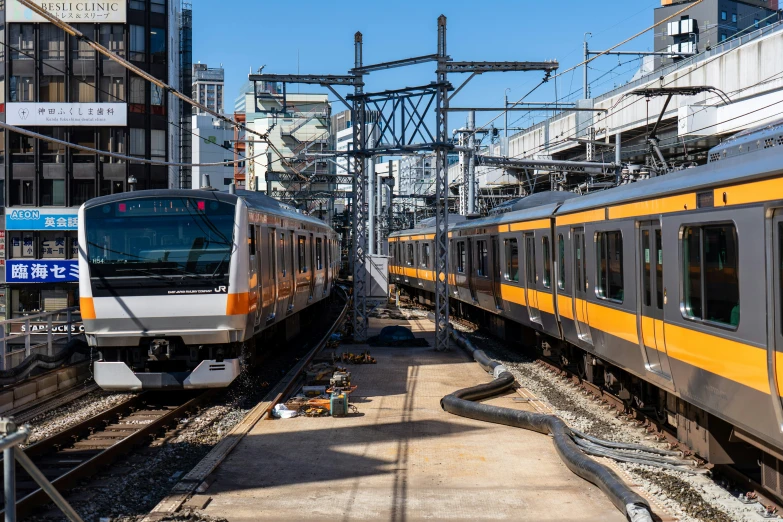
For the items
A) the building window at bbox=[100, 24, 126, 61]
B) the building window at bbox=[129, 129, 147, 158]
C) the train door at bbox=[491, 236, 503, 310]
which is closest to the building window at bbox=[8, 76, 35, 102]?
the building window at bbox=[100, 24, 126, 61]

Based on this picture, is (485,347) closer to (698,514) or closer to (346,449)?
(346,449)

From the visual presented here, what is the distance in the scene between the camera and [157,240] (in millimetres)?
11203

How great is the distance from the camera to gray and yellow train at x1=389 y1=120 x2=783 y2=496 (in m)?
5.98

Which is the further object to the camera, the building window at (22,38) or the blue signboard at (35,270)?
the building window at (22,38)

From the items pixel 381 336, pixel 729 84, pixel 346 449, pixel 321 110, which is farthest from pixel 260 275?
pixel 321 110

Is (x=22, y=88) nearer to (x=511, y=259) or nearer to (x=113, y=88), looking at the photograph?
(x=113, y=88)

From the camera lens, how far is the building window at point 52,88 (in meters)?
40.8

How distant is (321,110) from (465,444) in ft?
182

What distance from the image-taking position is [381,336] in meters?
18.6

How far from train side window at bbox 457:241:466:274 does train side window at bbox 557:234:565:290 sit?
892cm

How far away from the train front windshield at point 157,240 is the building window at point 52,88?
32.6m

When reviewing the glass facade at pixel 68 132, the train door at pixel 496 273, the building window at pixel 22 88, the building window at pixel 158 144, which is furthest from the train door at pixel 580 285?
the building window at pixel 22 88

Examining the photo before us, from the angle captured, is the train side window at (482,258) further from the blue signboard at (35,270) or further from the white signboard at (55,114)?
the white signboard at (55,114)

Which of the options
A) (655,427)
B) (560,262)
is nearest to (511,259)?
(560,262)
